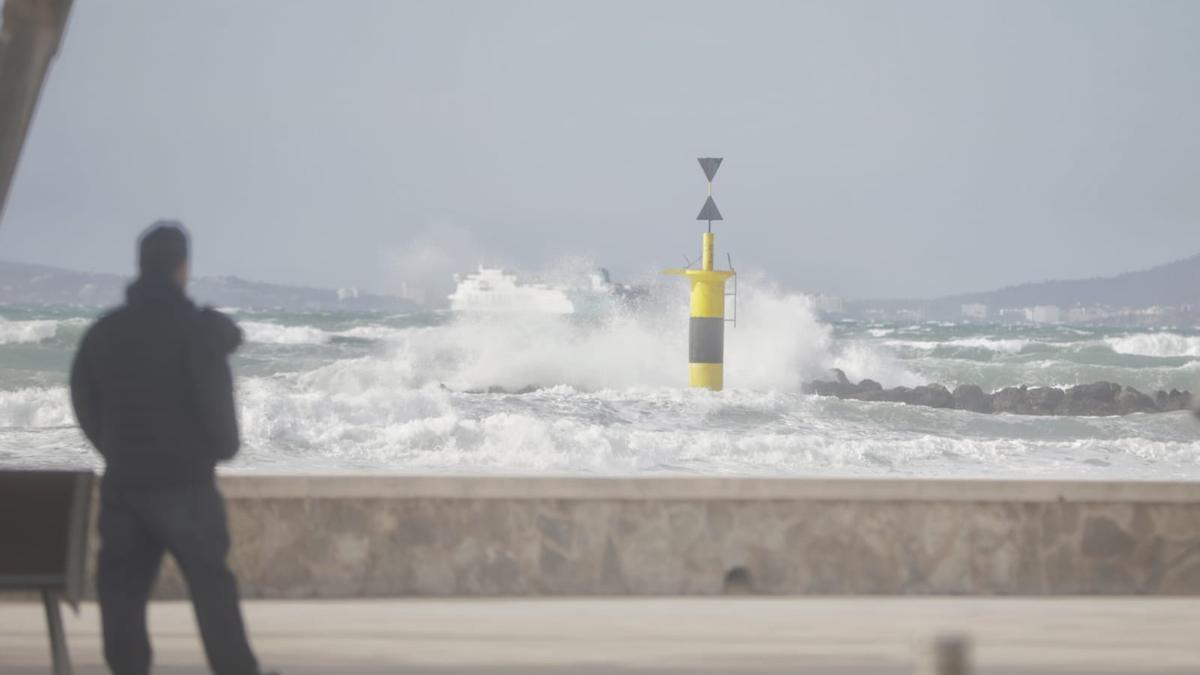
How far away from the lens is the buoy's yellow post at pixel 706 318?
52.0ft

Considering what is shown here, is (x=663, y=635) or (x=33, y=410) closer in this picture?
(x=663, y=635)

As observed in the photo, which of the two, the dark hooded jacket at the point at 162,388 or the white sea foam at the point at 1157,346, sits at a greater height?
the dark hooded jacket at the point at 162,388

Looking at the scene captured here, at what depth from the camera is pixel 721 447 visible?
16031mm

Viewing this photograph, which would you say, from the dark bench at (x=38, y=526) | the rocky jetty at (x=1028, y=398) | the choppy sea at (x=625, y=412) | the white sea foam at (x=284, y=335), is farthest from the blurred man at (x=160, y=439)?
the white sea foam at (x=284, y=335)

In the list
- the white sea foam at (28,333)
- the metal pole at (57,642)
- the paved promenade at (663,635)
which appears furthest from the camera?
the white sea foam at (28,333)

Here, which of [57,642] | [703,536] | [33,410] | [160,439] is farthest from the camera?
[33,410]

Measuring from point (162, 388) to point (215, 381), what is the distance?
0.14 meters

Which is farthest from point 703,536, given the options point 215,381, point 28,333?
point 28,333

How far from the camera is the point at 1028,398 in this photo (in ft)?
101

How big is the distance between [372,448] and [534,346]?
61.2ft

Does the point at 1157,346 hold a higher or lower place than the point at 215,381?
lower

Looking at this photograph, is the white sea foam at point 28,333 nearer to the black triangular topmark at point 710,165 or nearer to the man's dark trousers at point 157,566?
the black triangular topmark at point 710,165

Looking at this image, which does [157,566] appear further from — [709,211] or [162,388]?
[709,211]

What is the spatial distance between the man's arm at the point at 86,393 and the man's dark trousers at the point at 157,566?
0.56ft
